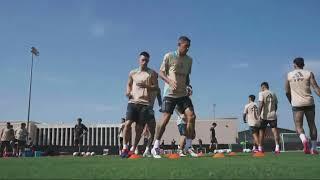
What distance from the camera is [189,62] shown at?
9164mm

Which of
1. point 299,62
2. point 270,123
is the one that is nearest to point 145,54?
point 299,62

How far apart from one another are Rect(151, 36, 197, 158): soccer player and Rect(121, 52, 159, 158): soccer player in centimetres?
90

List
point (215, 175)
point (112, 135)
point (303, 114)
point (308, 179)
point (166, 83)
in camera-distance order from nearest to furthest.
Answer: point (308, 179)
point (215, 175)
point (166, 83)
point (303, 114)
point (112, 135)

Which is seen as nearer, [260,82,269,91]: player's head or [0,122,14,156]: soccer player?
[260,82,269,91]: player's head

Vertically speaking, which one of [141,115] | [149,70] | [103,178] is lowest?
[103,178]

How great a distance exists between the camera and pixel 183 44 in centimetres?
897

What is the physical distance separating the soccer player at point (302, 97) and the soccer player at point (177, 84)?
2405mm

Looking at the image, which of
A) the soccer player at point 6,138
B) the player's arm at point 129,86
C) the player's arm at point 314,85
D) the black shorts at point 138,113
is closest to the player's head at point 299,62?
the player's arm at point 314,85

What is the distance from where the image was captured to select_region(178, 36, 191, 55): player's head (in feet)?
29.4

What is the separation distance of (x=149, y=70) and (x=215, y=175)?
6034mm

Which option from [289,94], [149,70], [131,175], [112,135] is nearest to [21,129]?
[149,70]

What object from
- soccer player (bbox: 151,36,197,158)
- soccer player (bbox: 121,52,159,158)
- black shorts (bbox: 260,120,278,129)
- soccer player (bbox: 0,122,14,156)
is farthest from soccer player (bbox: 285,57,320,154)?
soccer player (bbox: 0,122,14,156)

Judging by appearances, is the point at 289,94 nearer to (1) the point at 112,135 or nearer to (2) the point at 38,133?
(1) the point at 112,135

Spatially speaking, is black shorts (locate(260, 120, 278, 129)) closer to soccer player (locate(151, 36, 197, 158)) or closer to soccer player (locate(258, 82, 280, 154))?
soccer player (locate(258, 82, 280, 154))
